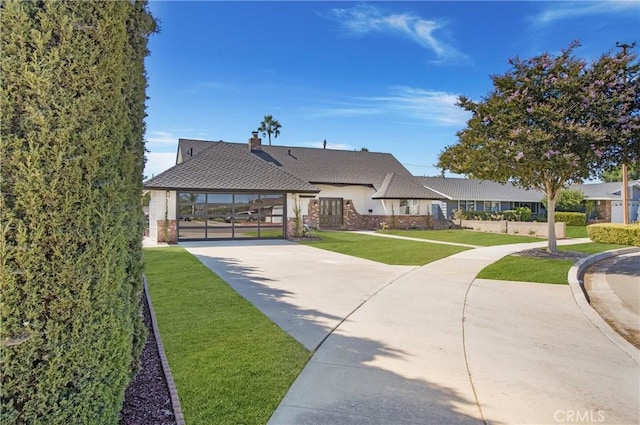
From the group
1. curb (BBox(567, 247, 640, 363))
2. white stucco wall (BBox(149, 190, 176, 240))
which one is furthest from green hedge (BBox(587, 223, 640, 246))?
white stucco wall (BBox(149, 190, 176, 240))

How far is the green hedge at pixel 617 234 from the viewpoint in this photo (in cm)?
1856

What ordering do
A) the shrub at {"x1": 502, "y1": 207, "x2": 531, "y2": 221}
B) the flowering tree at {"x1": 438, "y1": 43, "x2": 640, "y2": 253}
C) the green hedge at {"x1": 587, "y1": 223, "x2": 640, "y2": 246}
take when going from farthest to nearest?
the shrub at {"x1": 502, "y1": 207, "x2": 531, "y2": 221} → the green hedge at {"x1": 587, "y1": 223, "x2": 640, "y2": 246} → the flowering tree at {"x1": 438, "y1": 43, "x2": 640, "y2": 253}

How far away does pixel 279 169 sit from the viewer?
73.9ft

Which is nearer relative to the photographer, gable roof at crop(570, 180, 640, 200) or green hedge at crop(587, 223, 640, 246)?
green hedge at crop(587, 223, 640, 246)

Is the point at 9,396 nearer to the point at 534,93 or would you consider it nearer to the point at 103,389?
the point at 103,389

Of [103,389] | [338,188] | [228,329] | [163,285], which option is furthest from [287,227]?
[103,389]

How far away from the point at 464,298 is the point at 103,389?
6.70m

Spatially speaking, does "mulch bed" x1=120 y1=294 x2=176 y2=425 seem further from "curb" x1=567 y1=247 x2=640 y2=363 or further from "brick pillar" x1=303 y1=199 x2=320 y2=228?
"brick pillar" x1=303 y1=199 x2=320 y2=228

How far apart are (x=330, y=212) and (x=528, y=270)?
18886 millimetres

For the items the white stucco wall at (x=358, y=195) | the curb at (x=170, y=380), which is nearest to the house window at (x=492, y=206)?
the white stucco wall at (x=358, y=195)

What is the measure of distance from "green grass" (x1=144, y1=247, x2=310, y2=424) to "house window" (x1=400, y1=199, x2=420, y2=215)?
2277cm

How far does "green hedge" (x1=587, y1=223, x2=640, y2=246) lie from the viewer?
60.9 feet

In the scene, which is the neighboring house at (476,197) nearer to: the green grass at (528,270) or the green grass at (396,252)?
the green grass at (396,252)

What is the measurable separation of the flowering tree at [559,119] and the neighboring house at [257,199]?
10196 millimetres
